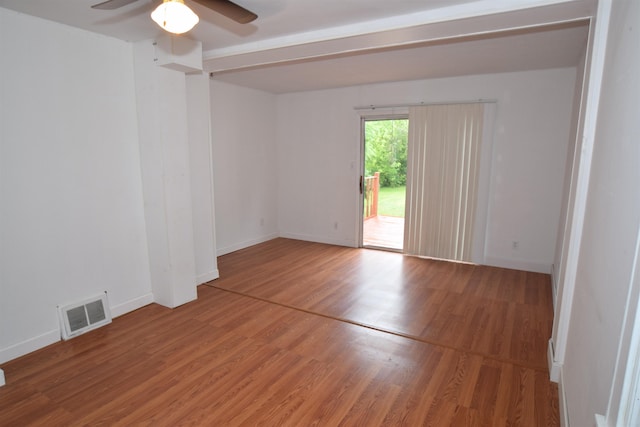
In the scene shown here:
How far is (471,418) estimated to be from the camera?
1.97m

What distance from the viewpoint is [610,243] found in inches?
53.7

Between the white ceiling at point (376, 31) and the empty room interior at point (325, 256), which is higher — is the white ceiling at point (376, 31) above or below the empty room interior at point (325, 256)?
above

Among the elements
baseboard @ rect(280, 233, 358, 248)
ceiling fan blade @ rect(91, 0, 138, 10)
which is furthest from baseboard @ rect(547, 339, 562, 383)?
baseboard @ rect(280, 233, 358, 248)

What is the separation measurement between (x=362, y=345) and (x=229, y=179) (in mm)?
3378

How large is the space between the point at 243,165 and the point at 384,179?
3.29 m

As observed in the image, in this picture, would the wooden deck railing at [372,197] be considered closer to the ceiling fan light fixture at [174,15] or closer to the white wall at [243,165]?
the white wall at [243,165]

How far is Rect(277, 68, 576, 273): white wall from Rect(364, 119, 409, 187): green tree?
1.26 feet

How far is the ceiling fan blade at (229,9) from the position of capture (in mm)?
1762

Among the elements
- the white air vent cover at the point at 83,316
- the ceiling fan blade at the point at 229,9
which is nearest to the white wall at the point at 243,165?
the white air vent cover at the point at 83,316

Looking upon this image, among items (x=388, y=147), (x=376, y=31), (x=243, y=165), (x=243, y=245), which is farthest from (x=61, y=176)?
(x=388, y=147)

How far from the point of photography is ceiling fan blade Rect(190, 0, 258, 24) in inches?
69.4

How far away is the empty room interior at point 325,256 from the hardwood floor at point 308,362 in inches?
0.8

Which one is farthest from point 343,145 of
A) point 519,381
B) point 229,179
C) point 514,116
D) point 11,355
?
point 11,355

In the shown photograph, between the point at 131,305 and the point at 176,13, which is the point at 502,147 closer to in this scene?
the point at 176,13
